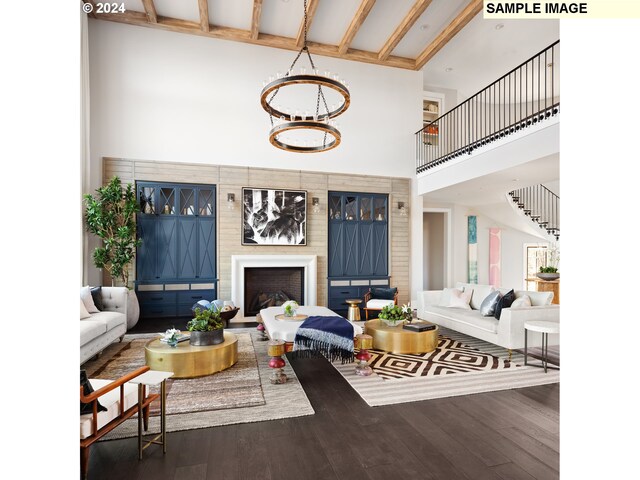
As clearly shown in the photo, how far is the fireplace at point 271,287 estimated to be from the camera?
725 cm

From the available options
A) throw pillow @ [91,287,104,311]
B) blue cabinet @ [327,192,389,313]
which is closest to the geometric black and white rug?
blue cabinet @ [327,192,389,313]

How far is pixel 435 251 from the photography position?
35.4 ft

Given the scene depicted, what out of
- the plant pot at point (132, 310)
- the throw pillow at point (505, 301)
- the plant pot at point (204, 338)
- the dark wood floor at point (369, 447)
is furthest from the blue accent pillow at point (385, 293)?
the plant pot at point (132, 310)

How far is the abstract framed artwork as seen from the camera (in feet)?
23.5

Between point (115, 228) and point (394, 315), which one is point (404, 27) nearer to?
point (394, 315)

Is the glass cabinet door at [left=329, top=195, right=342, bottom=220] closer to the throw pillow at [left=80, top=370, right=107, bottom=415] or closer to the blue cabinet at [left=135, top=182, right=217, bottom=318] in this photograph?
the blue cabinet at [left=135, top=182, right=217, bottom=318]

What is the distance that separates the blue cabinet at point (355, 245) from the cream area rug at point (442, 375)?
126 inches

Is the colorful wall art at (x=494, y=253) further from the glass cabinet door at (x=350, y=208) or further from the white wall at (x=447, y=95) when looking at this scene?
the glass cabinet door at (x=350, y=208)

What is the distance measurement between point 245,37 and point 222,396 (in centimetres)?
694

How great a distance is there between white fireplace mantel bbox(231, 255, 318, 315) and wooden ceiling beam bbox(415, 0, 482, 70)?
5.20 metres

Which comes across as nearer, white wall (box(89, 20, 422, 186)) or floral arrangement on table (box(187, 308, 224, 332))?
floral arrangement on table (box(187, 308, 224, 332))

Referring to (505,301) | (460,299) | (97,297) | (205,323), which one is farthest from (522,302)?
(97,297)

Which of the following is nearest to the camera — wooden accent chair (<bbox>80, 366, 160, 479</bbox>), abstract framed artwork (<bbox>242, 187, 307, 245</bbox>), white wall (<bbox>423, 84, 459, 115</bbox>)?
wooden accent chair (<bbox>80, 366, 160, 479</bbox>)

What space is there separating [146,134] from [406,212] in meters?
5.78
